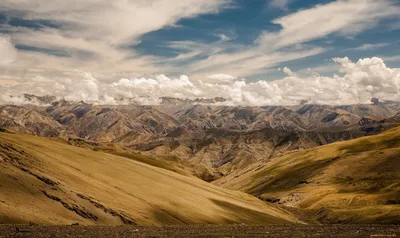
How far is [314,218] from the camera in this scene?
470 feet

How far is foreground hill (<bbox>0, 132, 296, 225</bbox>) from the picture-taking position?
59.2m

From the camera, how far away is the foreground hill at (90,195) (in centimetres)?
5921

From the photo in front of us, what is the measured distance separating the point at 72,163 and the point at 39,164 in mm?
17021

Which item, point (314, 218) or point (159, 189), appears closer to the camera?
point (159, 189)

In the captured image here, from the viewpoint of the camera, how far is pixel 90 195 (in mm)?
70812

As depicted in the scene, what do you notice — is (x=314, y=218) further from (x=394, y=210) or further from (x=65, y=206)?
(x=65, y=206)

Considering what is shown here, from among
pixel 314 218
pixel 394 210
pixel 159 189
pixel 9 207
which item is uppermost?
pixel 9 207

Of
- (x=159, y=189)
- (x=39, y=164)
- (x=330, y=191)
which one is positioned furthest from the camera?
(x=330, y=191)

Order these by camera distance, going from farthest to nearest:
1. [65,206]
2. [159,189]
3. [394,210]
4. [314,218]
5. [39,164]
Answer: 1. [314,218]
2. [394,210]
3. [159,189]
4. [39,164]
5. [65,206]

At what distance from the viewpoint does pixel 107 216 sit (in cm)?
6469

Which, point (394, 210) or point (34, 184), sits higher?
point (34, 184)

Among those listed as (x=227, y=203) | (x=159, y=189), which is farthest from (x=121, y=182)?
(x=227, y=203)

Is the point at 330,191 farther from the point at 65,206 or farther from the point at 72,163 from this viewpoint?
the point at 65,206

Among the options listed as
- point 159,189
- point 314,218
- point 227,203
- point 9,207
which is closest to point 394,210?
point 314,218
